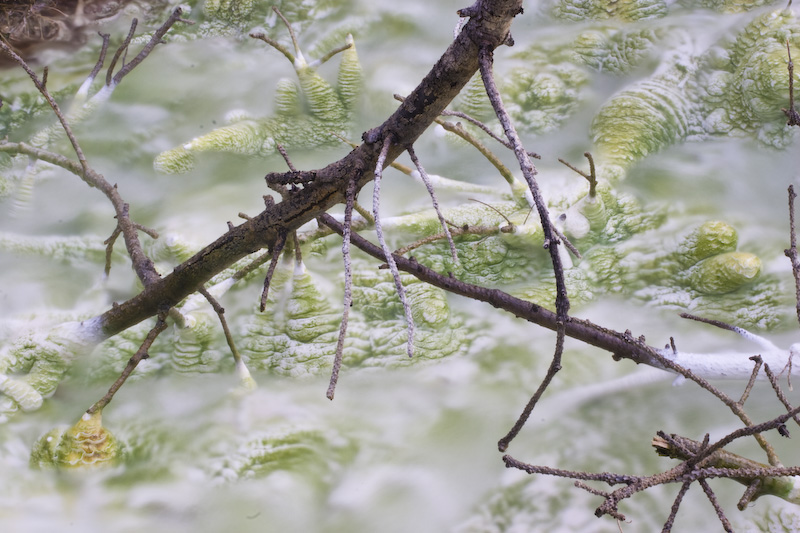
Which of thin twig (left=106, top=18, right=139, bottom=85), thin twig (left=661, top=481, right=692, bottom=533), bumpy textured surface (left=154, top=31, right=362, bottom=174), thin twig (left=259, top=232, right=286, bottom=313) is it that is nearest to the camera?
thin twig (left=661, top=481, right=692, bottom=533)

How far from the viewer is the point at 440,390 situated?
1855 millimetres

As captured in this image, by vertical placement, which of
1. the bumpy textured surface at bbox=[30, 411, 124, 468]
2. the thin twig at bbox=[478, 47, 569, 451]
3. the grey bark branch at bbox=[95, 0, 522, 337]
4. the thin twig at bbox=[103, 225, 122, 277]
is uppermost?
the thin twig at bbox=[103, 225, 122, 277]

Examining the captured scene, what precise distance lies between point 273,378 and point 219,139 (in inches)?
33.6

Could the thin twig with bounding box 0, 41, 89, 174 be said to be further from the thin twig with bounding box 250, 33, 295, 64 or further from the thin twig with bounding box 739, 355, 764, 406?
the thin twig with bounding box 739, 355, 764, 406

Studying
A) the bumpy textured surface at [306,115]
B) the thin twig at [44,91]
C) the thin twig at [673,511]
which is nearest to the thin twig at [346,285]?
the thin twig at [673,511]

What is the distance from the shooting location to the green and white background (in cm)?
167

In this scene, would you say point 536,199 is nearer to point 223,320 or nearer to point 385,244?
point 385,244

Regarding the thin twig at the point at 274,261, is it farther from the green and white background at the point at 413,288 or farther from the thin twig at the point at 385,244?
the green and white background at the point at 413,288

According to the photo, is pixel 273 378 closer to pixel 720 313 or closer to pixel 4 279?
pixel 4 279

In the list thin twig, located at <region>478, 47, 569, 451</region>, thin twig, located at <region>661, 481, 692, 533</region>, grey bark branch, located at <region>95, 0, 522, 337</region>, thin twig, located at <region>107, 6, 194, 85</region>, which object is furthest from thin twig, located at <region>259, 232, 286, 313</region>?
thin twig, located at <region>107, 6, 194, 85</region>

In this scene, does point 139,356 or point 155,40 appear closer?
point 139,356

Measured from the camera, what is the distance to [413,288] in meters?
1.93

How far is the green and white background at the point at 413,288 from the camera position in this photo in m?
1.67

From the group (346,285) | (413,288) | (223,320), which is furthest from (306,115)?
(346,285)
